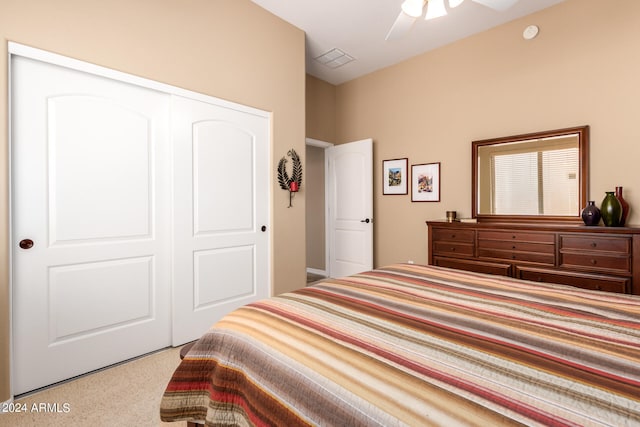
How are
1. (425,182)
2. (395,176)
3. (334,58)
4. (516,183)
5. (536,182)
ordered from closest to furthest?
(536,182), (516,183), (425,182), (334,58), (395,176)

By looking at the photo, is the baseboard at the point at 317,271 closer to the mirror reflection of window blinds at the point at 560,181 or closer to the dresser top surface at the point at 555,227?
the dresser top surface at the point at 555,227

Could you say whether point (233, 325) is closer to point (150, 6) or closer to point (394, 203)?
point (150, 6)

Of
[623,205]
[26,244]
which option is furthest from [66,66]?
[623,205]

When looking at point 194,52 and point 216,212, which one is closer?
point 194,52

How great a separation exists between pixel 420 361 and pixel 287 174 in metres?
2.68

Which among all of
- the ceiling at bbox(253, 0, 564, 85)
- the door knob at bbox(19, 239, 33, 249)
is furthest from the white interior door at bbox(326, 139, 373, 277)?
the door knob at bbox(19, 239, 33, 249)

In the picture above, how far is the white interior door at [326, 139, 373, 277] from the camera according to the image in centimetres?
422

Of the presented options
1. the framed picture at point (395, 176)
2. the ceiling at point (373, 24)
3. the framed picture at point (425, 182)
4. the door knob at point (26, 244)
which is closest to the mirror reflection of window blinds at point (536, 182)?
the framed picture at point (425, 182)

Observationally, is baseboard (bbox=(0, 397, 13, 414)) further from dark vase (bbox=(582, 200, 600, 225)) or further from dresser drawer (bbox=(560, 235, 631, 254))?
dark vase (bbox=(582, 200, 600, 225))

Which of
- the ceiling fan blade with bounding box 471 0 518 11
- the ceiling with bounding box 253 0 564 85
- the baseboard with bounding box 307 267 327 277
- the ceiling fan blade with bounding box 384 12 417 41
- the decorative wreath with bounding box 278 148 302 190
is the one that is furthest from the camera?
the baseboard with bounding box 307 267 327 277

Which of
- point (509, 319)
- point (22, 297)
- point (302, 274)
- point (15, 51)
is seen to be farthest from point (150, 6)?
point (509, 319)

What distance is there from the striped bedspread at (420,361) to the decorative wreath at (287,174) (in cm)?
196

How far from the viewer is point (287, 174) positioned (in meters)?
3.29

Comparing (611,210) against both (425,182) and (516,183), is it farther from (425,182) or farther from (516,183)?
(425,182)
